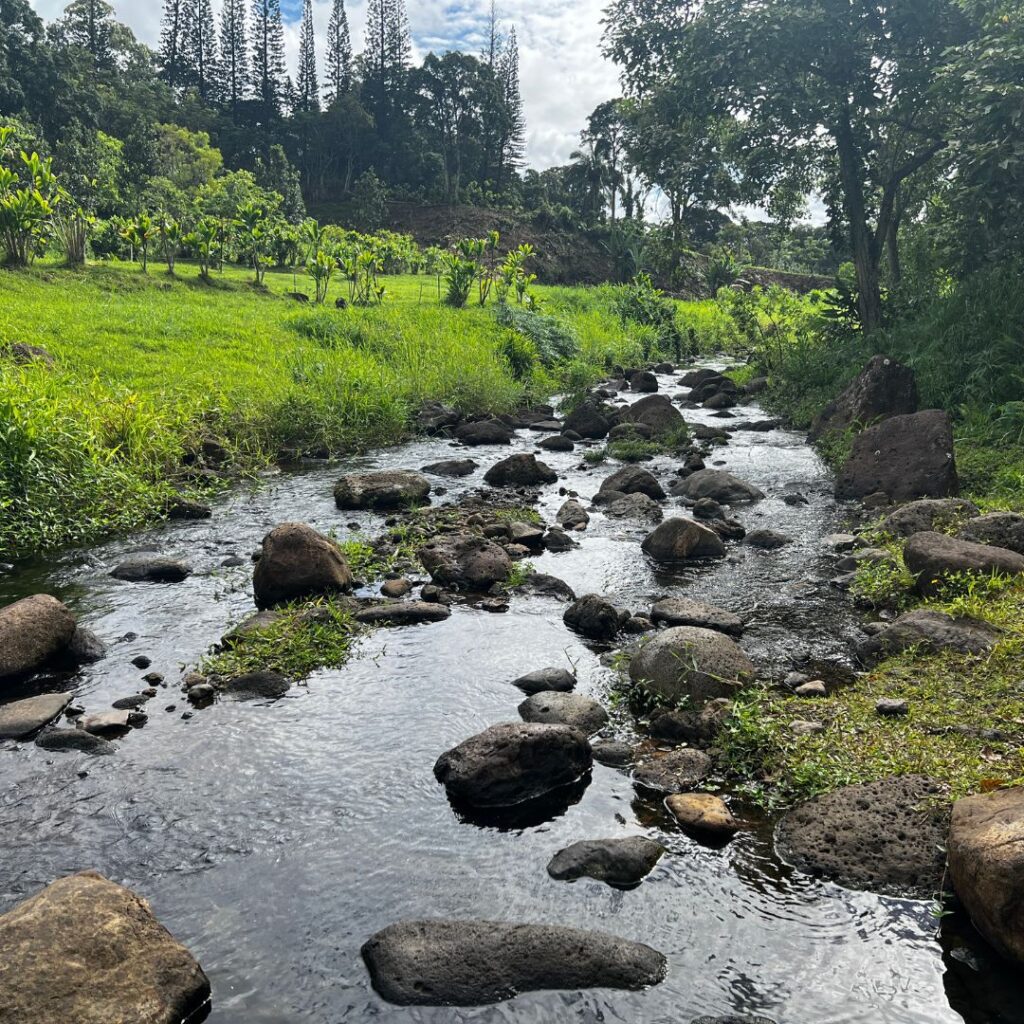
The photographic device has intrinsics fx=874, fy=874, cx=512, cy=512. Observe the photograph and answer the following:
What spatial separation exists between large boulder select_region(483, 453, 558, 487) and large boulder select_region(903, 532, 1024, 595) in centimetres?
604

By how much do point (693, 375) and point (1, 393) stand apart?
17.7 m

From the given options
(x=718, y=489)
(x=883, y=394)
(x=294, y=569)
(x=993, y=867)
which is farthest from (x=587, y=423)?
(x=993, y=867)

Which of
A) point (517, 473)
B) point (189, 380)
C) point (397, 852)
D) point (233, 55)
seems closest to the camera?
point (397, 852)

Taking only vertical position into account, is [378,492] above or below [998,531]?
below

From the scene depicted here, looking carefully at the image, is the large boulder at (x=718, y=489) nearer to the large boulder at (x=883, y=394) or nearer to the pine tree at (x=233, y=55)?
the large boulder at (x=883, y=394)

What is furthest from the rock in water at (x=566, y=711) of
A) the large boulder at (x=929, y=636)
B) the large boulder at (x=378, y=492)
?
the large boulder at (x=378, y=492)

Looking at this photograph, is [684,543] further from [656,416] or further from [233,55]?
[233,55]

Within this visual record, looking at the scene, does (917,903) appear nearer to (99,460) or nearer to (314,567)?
(314,567)

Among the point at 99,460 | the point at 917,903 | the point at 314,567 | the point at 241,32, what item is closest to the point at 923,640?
the point at 917,903

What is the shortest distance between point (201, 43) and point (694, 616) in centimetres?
9210

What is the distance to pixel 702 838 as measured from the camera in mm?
4449

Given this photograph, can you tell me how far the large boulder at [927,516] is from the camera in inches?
345

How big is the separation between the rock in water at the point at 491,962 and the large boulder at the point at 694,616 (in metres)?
3.56

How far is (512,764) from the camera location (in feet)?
15.9
